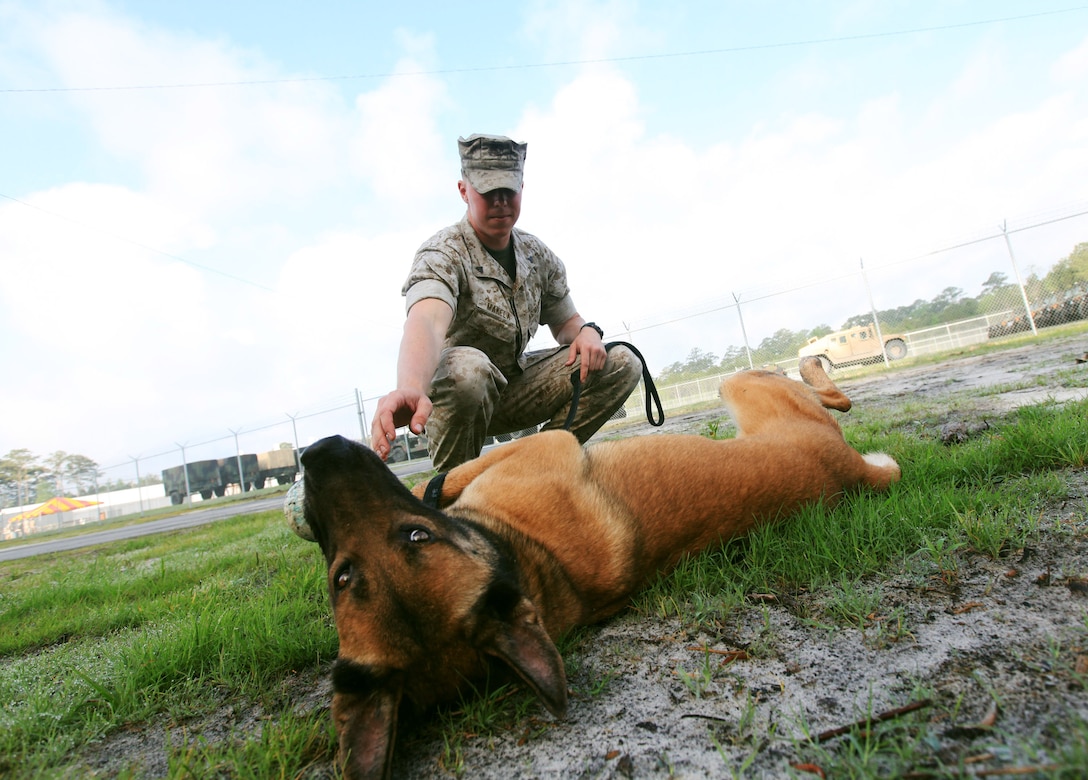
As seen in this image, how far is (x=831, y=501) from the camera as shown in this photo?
2623 mm

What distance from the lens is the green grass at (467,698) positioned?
1474 mm

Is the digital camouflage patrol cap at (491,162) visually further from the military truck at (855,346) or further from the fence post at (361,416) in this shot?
the fence post at (361,416)

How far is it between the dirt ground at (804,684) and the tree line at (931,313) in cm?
1915

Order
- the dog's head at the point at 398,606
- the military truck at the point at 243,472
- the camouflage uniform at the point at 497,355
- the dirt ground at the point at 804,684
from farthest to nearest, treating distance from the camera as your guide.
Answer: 1. the military truck at the point at 243,472
2. the camouflage uniform at the point at 497,355
3. the dog's head at the point at 398,606
4. the dirt ground at the point at 804,684

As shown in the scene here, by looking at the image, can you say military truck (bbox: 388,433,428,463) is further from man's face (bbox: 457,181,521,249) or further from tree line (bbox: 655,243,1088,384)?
man's face (bbox: 457,181,521,249)

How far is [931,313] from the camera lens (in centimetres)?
2223

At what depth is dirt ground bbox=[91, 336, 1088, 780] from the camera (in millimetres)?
1215

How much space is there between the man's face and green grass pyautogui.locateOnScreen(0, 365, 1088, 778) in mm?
2579

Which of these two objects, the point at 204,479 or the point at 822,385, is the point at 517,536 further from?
the point at 204,479

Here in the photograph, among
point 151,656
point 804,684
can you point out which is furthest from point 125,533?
point 804,684

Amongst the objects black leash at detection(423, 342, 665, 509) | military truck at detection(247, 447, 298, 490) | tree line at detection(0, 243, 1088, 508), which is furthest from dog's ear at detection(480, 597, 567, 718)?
military truck at detection(247, 447, 298, 490)

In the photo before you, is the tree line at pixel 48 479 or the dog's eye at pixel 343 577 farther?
the tree line at pixel 48 479

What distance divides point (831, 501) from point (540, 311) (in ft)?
9.59

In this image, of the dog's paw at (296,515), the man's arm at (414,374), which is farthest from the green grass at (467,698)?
the man's arm at (414,374)
